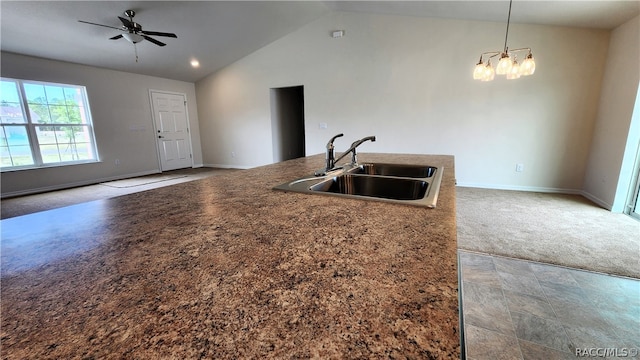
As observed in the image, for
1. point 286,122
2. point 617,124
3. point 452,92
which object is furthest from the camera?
point 286,122

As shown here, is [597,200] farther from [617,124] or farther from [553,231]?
[553,231]

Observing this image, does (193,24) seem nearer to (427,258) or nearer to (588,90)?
(427,258)

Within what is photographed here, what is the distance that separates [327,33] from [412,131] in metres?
2.52

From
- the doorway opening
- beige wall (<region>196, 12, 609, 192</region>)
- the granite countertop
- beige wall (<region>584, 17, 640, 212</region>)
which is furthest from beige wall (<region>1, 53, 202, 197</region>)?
beige wall (<region>584, 17, 640, 212</region>)

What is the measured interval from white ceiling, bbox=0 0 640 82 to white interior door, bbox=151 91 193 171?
84cm

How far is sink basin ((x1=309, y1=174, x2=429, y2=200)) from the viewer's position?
4.74ft

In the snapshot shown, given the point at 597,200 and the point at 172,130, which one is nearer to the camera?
the point at 597,200

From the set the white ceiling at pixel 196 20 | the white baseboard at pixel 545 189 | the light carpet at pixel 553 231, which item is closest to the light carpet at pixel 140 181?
the white ceiling at pixel 196 20

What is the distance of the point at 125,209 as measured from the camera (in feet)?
3.23

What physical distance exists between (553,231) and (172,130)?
752 cm

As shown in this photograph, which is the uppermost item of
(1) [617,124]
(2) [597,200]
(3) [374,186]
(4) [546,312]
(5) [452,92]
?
(5) [452,92]

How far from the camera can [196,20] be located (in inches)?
159

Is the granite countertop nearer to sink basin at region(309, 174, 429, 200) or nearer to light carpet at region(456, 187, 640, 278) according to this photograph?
sink basin at region(309, 174, 429, 200)

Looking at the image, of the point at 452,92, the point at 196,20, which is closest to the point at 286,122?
the point at 196,20
